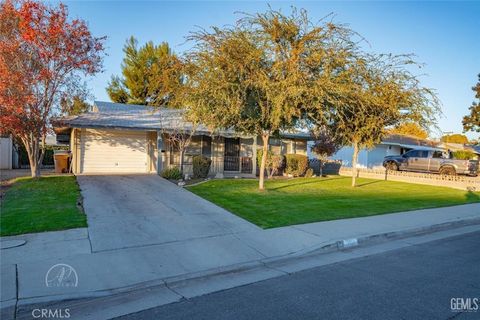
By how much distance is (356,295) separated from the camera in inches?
183

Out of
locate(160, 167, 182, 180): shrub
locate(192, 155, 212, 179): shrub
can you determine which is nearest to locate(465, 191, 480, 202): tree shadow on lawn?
locate(192, 155, 212, 179): shrub

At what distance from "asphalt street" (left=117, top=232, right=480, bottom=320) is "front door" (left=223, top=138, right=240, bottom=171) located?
47.0 feet

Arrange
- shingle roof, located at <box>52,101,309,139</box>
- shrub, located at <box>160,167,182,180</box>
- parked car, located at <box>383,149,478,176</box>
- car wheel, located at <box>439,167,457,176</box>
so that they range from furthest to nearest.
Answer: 1. car wheel, located at <box>439,167,457,176</box>
2. parked car, located at <box>383,149,478,176</box>
3. shrub, located at <box>160,167,182,180</box>
4. shingle roof, located at <box>52,101,309,139</box>

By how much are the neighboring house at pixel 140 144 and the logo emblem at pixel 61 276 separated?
10.5 meters

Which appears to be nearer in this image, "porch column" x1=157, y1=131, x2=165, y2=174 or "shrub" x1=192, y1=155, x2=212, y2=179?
"shrub" x1=192, y1=155, x2=212, y2=179

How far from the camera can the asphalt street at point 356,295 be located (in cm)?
409

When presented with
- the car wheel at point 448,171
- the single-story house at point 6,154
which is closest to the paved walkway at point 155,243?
the car wheel at point 448,171

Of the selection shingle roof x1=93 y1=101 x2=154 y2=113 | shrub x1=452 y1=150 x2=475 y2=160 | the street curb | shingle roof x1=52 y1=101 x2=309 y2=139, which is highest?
shingle roof x1=93 y1=101 x2=154 y2=113

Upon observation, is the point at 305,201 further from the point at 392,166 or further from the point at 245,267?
the point at 392,166

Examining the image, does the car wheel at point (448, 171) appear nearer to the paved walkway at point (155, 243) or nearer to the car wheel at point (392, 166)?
the car wheel at point (392, 166)

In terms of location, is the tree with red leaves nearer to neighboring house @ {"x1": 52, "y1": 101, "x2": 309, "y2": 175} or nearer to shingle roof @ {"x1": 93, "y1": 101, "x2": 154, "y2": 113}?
neighboring house @ {"x1": 52, "y1": 101, "x2": 309, "y2": 175}

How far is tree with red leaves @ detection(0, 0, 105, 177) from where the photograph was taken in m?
12.9

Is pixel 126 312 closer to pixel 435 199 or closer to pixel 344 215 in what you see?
pixel 344 215

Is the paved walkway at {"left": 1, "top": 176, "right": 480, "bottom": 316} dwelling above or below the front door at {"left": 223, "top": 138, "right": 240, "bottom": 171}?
below
